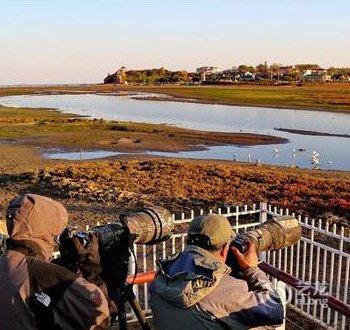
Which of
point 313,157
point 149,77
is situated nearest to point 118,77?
point 149,77

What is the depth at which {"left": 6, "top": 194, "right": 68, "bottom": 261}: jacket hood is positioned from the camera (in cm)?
301

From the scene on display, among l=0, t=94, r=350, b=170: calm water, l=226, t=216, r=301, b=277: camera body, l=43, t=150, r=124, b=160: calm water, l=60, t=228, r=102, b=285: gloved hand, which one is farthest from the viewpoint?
l=43, t=150, r=124, b=160: calm water

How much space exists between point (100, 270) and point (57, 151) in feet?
95.8

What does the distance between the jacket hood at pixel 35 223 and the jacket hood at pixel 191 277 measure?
692 mm

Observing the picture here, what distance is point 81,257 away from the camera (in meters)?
3.40

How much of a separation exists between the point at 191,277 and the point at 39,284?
804 millimetres

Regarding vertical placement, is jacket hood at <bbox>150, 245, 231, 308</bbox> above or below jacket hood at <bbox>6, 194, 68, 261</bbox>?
below

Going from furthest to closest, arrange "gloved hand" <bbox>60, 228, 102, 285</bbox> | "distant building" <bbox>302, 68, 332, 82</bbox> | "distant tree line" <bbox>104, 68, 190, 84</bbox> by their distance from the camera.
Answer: "distant tree line" <bbox>104, 68, 190, 84</bbox> → "distant building" <bbox>302, 68, 332, 82</bbox> → "gloved hand" <bbox>60, 228, 102, 285</bbox>

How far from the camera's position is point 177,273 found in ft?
10.0

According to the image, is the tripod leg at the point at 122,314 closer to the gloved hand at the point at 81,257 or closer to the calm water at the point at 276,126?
the gloved hand at the point at 81,257

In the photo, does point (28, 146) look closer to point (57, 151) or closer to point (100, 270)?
point (57, 151)

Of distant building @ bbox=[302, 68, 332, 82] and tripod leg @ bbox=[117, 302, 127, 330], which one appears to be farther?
distant building @ bbox=[302, 68, 332, 82]

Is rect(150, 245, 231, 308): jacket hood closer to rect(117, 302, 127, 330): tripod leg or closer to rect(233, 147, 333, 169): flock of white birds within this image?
rect(117, 302, 127, 330): tripod leg

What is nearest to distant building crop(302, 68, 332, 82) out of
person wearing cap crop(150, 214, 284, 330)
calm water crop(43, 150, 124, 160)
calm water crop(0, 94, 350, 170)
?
calm water crop(0, 94, 350, 170)
